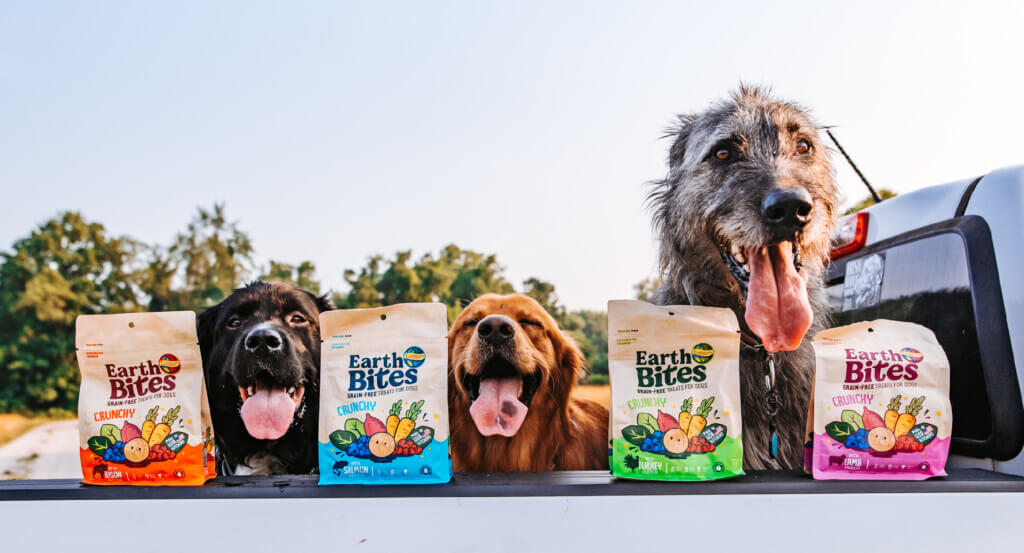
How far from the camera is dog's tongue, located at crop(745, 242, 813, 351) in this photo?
1909 millimetres

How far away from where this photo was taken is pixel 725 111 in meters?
2.22

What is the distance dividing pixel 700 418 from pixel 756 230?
→ 638mm

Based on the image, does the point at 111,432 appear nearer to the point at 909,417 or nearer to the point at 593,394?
the point at 593,394

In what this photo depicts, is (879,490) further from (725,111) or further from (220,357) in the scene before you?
(220,357)

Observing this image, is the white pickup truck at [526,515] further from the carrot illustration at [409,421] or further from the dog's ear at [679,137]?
the dog's ear at [679,137]

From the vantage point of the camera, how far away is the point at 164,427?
1.67 m

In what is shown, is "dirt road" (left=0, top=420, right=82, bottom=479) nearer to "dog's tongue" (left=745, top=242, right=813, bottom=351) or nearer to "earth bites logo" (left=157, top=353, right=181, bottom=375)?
"earth bites logo" (left=157, top=353, right=181, bottom=375)

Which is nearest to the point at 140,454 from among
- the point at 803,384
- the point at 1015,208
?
the point at 803,384

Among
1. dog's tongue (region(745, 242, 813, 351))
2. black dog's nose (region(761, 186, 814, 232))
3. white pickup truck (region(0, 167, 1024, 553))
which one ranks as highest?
black dog's nose (region(761, 186, 814, 232))

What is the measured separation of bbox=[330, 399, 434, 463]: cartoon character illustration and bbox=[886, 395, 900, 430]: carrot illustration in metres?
1.14

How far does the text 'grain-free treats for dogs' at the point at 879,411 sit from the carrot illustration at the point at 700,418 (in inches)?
10.6

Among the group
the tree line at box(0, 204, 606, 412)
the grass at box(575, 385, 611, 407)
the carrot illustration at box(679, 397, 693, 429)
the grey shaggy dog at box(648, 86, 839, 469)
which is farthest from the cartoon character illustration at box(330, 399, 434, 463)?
the tree line at box(0, 204, 606, 412)

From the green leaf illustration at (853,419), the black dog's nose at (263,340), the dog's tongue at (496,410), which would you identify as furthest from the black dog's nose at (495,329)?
the green leaf illustration at (853,419)

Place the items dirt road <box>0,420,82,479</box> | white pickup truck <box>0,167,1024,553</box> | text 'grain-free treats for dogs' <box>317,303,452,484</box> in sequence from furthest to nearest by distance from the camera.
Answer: dirt road <box>0,420,82,479</box>, text 'grain-free treats for dogs' <box>317,303,452,484</box>, white pickup truck <box>0,167,1024,553</box>
